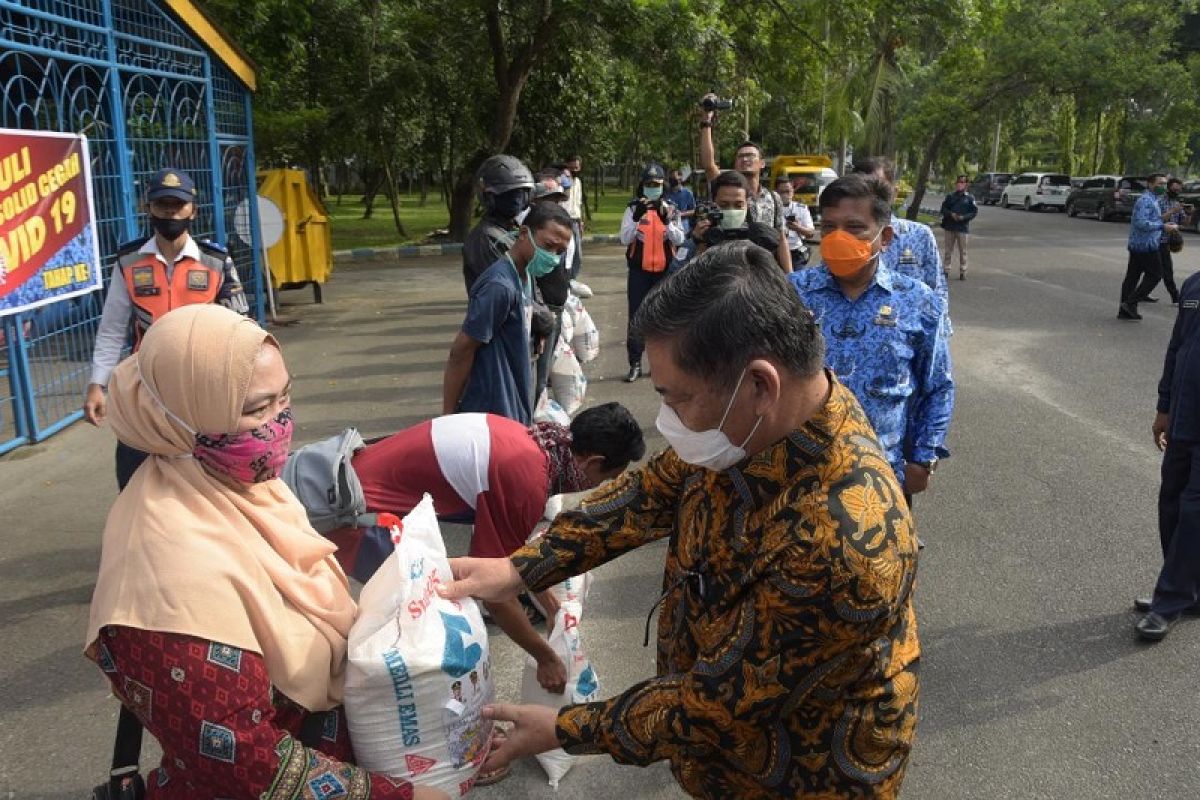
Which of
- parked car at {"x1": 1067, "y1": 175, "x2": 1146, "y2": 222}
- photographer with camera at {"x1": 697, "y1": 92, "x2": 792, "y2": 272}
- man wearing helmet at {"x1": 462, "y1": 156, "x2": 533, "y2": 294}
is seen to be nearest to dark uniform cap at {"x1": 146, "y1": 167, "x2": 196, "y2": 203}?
man wearing helmet at {"x1": 462, "y1": 156, "x2": 533, "y2": 294}

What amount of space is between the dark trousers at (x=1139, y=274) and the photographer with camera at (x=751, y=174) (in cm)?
673

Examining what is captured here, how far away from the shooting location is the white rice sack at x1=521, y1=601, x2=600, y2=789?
3.01 m

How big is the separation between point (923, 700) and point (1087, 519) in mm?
2339

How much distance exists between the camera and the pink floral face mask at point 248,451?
1.71 metres

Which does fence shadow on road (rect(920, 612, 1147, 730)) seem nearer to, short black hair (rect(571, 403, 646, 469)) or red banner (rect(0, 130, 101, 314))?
short black hair (rect(571, 403, 646, 469))

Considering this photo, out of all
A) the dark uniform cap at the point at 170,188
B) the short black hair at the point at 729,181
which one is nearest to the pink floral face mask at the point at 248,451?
the dark uniform cap at the point at 170,188

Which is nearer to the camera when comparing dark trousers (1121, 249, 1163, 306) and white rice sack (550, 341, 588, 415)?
white rice sack (550, 341, 588, 415)

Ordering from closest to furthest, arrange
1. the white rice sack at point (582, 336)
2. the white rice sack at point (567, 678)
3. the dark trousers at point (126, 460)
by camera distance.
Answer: the white rice sack at point (567, 678)
the dark trousers at point (126, 460)
the white rice sack at point (582, 336)

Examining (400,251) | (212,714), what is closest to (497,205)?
(212,714)

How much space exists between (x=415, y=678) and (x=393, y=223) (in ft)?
89.1

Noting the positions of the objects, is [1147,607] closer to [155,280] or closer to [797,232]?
[155,280]

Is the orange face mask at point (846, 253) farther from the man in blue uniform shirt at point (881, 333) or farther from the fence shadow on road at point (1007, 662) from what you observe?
the fence shadow on road at point (1007, 662)

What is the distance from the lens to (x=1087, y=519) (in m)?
5.34

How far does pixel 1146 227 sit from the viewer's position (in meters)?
11.5
